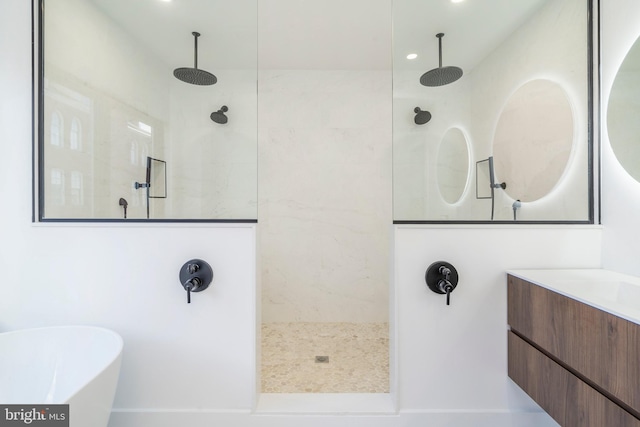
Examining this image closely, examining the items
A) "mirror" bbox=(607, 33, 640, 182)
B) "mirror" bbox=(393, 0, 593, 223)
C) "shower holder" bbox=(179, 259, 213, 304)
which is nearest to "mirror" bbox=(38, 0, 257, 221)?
"shower holder" bbox=(179, 259, 213, 304)

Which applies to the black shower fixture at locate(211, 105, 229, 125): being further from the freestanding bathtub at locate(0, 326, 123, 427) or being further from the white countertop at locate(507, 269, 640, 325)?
the white countertop at locate(507, 269, 640, 325)

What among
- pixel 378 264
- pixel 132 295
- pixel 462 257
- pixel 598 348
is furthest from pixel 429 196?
pixel 132 295

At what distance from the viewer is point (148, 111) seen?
153 centimetres

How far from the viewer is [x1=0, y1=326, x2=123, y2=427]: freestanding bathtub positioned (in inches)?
48.0

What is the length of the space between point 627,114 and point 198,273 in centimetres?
216

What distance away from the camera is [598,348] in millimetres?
890

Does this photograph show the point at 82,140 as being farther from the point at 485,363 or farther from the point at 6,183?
the point at 485,363

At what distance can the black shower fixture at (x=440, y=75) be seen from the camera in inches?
58.9

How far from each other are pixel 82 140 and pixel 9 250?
2.21ft

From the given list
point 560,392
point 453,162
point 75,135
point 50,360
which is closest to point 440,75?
point 453,162

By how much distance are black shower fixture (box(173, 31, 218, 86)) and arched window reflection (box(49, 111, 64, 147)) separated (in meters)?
0.65

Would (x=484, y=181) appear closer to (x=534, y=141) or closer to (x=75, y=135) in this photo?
(x=534, y=141)

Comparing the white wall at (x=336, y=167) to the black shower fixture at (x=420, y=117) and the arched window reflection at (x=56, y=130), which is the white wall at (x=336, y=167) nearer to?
the black shower fixture at (x=420, y=117)

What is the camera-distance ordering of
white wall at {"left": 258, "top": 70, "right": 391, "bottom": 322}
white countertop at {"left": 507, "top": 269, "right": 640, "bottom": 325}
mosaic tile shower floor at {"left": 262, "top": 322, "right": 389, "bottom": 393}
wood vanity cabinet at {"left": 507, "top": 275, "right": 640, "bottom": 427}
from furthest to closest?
1. white wall at {"left": 258, "top": 70, "right": 391, "bottom": 322}
2. mosaic tile shower floor at {"left": 262, "top": 322, "right": 389, "bottom": 393}
3. white countertop at {"left": 507, "top": 269, "right": 640, "bottom": 325}
4. wood vanity cabinet at {"left": 507, "top": 275, "right": 640, "bottom": 427}
